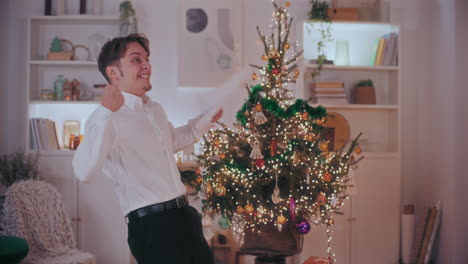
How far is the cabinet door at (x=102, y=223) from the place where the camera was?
12.7 ft

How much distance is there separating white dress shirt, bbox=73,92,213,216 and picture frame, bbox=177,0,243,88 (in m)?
2.55

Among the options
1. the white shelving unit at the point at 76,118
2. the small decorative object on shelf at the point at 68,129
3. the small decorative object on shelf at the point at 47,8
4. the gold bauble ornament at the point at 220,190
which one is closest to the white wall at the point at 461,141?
the gold bauble ornament at the point at 220,190

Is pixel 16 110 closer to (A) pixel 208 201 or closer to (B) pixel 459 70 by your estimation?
(A) pixel 208 201

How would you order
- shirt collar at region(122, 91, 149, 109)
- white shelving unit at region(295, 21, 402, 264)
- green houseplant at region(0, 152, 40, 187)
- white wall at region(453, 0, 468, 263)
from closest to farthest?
shirt collar at region(122, 91, 149, 109), green houseplant at region(0, 152, 40, 187), white wall at region(453, 0, 468, 263), white shelving unit at region(295, 21, 402, 264)

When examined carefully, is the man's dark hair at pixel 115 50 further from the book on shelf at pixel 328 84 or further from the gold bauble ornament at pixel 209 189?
the book on shelf at pixel 328 84

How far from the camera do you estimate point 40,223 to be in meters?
3.30

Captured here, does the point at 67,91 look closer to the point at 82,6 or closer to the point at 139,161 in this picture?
the point at 82,6

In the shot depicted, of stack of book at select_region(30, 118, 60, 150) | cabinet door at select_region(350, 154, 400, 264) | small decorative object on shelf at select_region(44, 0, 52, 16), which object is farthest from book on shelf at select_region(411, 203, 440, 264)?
small decorative object on shelf at select_region(44, 0, 52, 16)

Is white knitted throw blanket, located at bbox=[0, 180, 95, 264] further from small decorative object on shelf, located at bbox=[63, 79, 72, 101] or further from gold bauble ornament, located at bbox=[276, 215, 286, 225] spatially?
gold bauble ornament, located at bbox=[276, 215, 286, 225]

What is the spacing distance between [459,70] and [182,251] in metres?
3.08

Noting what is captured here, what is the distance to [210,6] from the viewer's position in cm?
429

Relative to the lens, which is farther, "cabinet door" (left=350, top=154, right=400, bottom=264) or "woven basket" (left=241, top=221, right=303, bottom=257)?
"cabinet door" (left=350, top=154, right=400, bottom=264)

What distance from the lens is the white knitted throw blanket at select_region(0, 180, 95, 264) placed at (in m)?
3.19

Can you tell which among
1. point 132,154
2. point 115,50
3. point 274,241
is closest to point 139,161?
point 132,154
